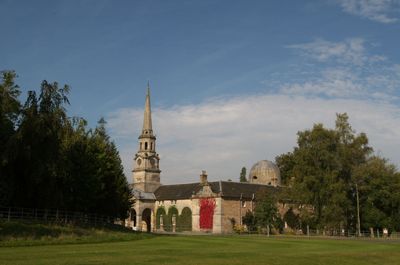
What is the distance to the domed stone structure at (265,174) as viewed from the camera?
9081cm

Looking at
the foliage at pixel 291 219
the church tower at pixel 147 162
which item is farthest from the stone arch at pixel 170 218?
the foliage at pixel 291 219

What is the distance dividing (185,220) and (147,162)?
58.1 feet

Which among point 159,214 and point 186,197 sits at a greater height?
point 186,197

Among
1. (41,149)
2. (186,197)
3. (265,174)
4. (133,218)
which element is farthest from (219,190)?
(41,149)

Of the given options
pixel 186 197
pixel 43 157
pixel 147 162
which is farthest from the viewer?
pixel 147 162

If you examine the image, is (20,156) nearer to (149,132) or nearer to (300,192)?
A: (300,192)

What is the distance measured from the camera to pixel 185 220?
80.3 metres

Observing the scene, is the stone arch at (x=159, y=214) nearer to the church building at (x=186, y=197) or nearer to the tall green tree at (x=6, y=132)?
the church building at (x=186, y=197)

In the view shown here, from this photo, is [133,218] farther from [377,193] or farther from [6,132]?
[6,132]

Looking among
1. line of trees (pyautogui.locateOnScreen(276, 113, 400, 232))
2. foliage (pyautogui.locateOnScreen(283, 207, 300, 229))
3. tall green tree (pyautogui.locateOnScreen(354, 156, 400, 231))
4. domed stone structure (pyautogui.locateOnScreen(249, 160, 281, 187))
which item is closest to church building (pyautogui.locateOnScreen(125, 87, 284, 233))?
domed stone structure (pyautogui.locateOnScreen(249, 160, 281, 187))

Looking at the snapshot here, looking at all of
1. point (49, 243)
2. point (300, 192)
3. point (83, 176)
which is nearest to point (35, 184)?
point (83, 176)

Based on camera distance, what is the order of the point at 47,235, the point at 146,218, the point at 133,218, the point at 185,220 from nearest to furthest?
the point at 47,235
the point at 185,220
the point at 133,218
the point at 146,218

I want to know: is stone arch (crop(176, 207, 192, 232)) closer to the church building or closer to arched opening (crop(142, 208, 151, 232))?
the church building

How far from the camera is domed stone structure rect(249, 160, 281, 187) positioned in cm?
9081
